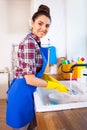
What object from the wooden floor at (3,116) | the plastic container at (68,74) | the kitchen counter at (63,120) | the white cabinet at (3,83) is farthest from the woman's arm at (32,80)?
the white cabinet at (3,83)

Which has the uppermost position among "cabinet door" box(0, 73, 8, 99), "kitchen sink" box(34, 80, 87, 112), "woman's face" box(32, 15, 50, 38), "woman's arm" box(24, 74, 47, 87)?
"woman's face" box(32, 15, 50, 38)

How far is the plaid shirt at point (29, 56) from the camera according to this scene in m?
1.14

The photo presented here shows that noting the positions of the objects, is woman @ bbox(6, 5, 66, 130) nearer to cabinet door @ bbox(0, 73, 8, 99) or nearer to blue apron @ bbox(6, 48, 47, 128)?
blue apron @ bbox(6, 48, 47, 128)

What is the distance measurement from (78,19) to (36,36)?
1.23 meters

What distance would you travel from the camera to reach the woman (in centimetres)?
115

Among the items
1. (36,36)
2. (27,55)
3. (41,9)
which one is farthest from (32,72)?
(41,9)

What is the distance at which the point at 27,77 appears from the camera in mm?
1161

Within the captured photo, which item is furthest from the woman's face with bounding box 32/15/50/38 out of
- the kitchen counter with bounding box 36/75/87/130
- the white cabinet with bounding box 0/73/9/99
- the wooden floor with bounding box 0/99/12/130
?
the white cabinet with bounding box 0/73/9/99

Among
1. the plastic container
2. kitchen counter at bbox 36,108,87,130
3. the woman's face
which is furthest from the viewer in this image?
the plastic container

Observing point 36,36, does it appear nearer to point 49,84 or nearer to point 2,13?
point 49,84

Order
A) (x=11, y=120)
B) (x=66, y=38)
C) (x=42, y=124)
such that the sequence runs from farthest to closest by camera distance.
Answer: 1. (x=66, y=38)
2. (x=11, y=120)
3. (x=42, y=124)

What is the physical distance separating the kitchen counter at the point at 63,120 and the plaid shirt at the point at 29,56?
1.06 feet

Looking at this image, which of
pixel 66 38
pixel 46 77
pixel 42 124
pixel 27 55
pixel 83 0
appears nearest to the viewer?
pixel 42 124

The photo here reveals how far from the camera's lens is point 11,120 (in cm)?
125
